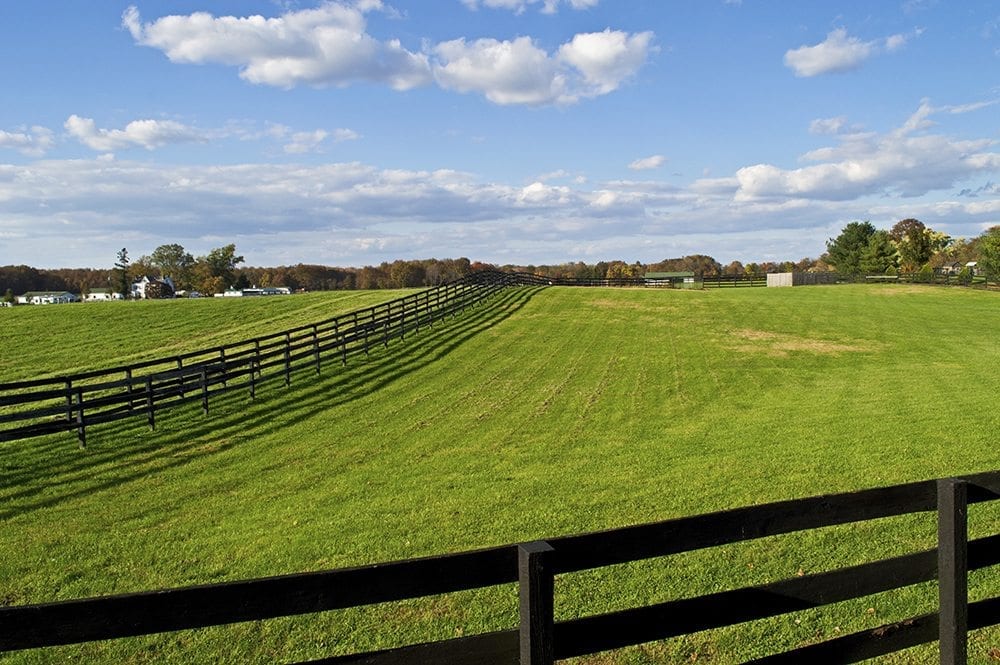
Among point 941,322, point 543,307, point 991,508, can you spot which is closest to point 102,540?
point 991,508

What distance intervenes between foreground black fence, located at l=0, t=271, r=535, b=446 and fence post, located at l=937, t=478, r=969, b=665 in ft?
46.2

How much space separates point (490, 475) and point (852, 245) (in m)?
103

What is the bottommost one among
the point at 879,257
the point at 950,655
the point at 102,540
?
the point at 102,540

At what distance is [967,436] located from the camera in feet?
40.8

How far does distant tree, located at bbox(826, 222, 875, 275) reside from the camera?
97.9m

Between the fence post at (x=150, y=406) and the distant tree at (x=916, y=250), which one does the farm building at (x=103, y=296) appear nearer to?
the fence post at (x=150, y=406)

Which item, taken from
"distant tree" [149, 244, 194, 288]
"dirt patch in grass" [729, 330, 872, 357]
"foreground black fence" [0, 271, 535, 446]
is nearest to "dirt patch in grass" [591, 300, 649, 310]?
"foreground black fence" [0, 271, 535, 446]

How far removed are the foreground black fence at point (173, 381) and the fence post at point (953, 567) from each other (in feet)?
46.2

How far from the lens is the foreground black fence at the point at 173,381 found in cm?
1433

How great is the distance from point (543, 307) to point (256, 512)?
115 feet

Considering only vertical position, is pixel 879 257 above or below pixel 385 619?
above

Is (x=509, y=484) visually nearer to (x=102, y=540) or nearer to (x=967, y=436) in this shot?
(x=102, y=540)

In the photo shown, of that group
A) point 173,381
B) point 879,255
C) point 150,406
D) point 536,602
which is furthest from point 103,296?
point 536,602

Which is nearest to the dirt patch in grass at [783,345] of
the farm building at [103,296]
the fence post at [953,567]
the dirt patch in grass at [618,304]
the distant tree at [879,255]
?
the dirt patch in grass at [618,304]
